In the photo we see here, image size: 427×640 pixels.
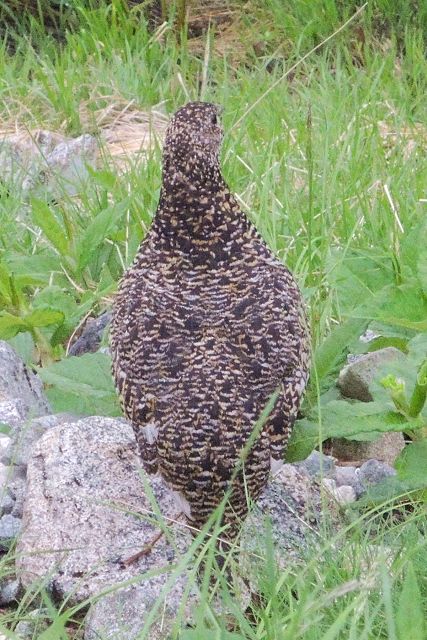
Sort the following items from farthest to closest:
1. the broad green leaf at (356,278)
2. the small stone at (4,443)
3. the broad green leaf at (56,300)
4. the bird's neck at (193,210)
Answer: the broad green leaf at (56,300) < the broad green leaf at (356,278) < the small stone at (4,443) < the bird's neck at (193,210)

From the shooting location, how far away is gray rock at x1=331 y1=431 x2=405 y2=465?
4.02 metres

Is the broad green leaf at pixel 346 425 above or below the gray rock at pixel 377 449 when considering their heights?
above

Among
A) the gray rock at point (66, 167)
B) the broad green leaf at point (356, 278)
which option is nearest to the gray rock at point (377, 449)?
the broad green leaf at point (356, 278)

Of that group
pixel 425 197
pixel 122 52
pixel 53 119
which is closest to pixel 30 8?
pixel 122 52

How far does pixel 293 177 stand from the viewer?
5.75 meters

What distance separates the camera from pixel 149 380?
328cm

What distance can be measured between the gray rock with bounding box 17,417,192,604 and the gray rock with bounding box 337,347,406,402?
80cm

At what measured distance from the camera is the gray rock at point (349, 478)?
3787 millimetres

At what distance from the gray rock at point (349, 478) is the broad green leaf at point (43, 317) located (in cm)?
119

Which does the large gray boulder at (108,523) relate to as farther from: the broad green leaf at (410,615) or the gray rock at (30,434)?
the broad green leaf at (410,615)

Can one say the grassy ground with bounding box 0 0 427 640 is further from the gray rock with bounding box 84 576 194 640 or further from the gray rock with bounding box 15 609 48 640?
the gray rock with bounding box 84 576 194 640

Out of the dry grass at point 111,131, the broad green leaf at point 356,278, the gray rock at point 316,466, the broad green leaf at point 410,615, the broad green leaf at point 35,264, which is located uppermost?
the broad green leaf at point 410,615

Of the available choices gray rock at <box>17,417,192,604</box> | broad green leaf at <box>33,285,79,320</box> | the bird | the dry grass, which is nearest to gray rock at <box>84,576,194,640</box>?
gray rock at <box>17,417,192,604</box>

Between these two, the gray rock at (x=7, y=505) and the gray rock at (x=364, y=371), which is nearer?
the gray rock at (x=7, y=505)
